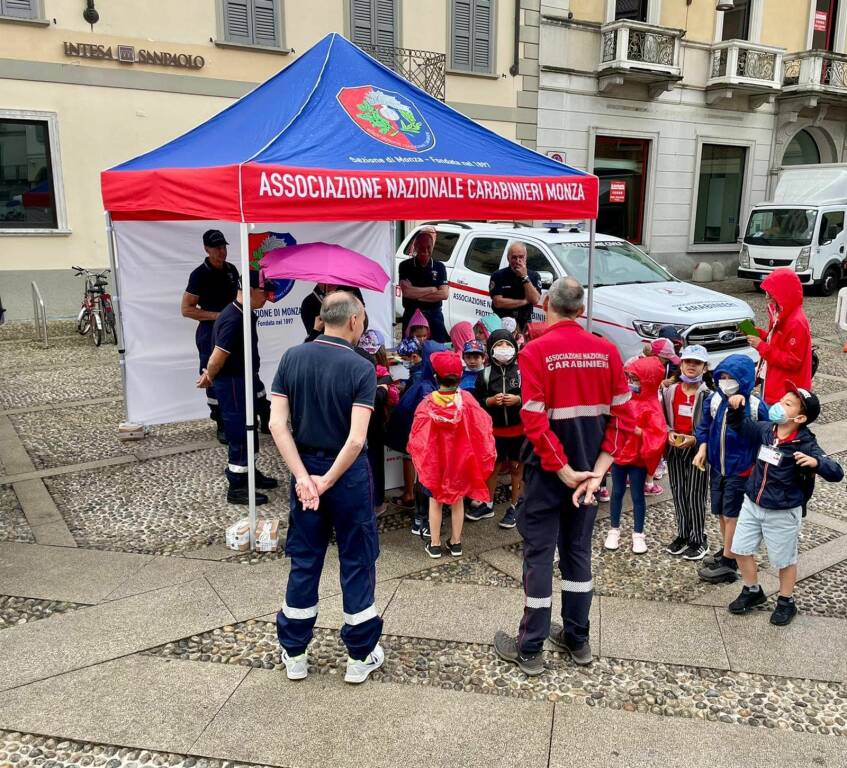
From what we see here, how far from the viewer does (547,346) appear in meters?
3.55

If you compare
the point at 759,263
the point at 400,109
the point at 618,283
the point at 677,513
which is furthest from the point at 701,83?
the point at 677,513

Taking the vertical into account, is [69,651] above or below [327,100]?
below

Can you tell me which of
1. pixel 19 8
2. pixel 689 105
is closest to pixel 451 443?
pixel 19 8

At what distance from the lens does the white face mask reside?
4398 millimetres

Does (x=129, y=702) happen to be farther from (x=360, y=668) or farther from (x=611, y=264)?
(x=611, y=264)

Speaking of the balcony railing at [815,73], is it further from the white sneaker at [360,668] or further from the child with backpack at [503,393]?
the white sneaker at [360,668]

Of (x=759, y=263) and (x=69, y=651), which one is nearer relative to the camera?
(x=69, y=651)

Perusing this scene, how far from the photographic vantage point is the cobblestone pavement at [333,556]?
3.58m

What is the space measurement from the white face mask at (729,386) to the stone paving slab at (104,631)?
318 cm

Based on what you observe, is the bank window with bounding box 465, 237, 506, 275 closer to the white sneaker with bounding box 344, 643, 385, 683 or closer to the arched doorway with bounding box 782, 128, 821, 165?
the white sneaker with bounding box 344, 643, 385, 683

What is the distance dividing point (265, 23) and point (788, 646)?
1555 centimetres

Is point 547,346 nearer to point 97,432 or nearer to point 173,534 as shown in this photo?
point 173,534

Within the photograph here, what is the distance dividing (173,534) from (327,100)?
3570 millimetres

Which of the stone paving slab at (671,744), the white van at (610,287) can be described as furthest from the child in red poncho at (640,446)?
the white van at (610,287)
